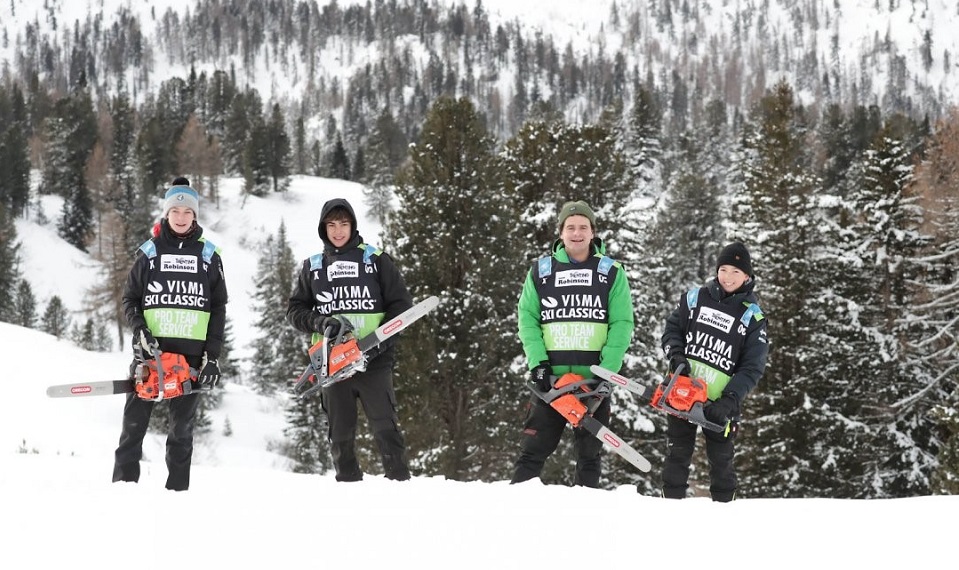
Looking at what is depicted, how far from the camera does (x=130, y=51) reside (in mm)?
174500

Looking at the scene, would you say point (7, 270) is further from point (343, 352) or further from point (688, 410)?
point (688, 410)

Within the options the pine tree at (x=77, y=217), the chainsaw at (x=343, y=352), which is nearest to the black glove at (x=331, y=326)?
the chainsaw at (x=343, y=352)

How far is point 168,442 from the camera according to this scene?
16.3 ft

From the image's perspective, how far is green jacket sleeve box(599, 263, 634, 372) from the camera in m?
5.46

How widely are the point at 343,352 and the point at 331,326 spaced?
230 mm

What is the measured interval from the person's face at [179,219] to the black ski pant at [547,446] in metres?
2.88

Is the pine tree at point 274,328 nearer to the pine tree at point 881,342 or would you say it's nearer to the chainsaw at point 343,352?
the pine tree at point 881,342

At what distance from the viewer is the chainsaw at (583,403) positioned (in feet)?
17.0

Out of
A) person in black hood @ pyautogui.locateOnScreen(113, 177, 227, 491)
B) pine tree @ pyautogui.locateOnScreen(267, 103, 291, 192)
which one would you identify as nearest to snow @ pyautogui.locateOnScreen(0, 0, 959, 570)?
person in black hood @ pyautogui.locateOnScreen(113, 177, 227, 491)

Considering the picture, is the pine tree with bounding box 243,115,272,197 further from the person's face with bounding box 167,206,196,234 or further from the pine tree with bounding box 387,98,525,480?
the person's face with bounding box 167,206,196,234

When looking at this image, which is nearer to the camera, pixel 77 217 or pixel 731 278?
pixel 731 278

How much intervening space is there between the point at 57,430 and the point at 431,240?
32.4 feet

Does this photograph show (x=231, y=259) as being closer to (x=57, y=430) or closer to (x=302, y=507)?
(x=57, y=430)

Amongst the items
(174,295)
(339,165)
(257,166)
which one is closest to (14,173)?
(257,166)
